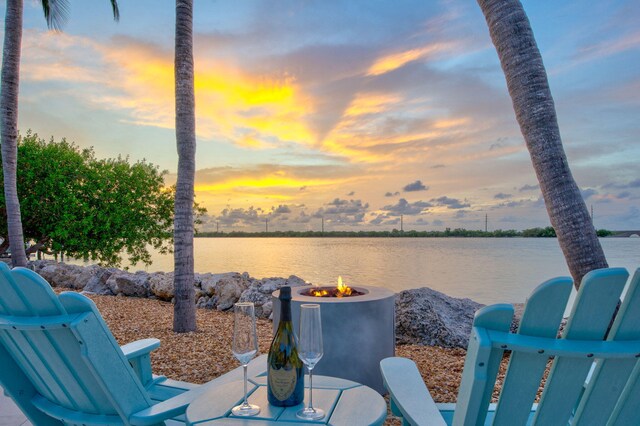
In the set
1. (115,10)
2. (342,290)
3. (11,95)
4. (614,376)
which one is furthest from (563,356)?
(115,10)

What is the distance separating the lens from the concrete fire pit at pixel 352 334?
329 centimetres

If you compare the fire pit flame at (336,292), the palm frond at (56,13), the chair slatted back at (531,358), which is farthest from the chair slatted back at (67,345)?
the palm frond at (56,13)

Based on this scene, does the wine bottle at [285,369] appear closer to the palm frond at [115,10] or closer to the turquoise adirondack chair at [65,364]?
the turquoise adirondack chair at [65,364]

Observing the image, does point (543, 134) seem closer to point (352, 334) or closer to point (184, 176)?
point (352, 334)

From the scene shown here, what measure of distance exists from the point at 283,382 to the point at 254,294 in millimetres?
5155

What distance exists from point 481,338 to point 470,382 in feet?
0.50

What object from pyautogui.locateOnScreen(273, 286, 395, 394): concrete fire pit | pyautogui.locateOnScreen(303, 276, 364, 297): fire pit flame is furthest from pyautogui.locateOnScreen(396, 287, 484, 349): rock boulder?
pyautogui.locateOnScreen(273, 286, 395, 394): concrete fire pit

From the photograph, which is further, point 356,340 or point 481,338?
point 356,340

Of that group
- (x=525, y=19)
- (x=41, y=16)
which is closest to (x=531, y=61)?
(x=525, y=19)

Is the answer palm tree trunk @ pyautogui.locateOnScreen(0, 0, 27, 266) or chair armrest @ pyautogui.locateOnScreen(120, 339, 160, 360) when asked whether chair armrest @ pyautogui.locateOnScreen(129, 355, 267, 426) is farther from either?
palm tree trunk @ pyautogui.locateOnScreen(0, 0, 27, 266)

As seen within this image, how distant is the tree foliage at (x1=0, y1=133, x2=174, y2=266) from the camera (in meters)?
13.6

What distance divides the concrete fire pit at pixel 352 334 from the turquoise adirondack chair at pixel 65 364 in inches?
51.8

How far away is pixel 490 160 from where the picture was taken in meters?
11.7

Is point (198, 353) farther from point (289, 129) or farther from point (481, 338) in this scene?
point (289, 129)
